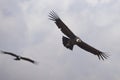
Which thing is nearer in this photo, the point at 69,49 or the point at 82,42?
the point at 69,49

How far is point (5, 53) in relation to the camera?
159 feet

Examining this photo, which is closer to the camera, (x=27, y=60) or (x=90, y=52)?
(x=90, y=52)

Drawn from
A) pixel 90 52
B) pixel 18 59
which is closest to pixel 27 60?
pixel 18 59

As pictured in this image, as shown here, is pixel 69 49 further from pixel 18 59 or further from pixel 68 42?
pixel 18 59

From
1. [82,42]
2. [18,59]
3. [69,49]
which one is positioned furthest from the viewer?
[18,59]

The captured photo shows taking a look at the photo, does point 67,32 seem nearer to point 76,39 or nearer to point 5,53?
point 76,39

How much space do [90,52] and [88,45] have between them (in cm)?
121

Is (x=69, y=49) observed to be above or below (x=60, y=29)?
below

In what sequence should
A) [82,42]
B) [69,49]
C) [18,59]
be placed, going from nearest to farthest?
[69,49] → [82,42] → [18,59]

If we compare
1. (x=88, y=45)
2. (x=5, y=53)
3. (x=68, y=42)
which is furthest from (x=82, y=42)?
(x=5, y=53)

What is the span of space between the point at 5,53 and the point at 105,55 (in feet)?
40.4

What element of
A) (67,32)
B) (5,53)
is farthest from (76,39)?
(5,53)

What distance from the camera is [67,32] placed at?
44.9m

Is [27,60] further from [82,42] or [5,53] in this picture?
[82,42]
